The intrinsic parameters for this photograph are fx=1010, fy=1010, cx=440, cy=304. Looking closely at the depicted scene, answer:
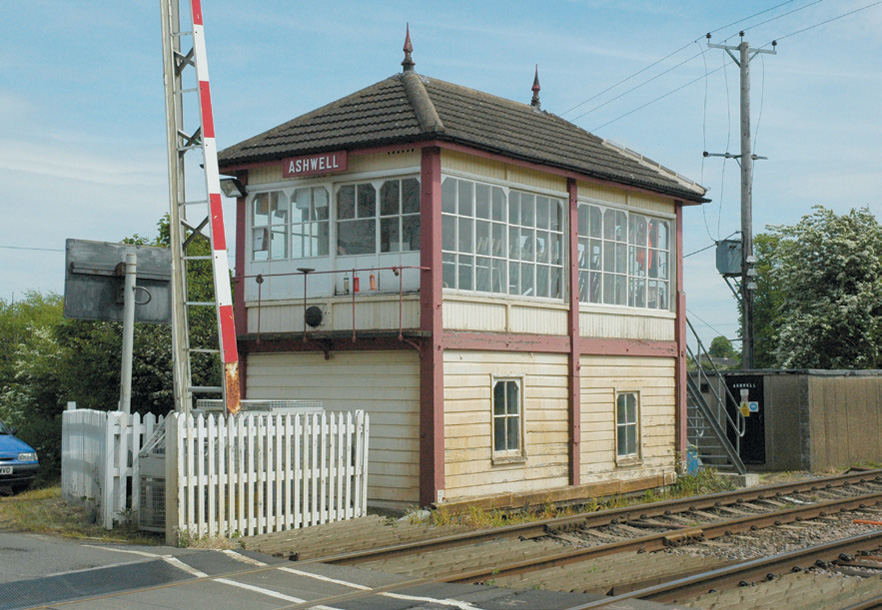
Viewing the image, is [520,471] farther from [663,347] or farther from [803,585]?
[803,585]

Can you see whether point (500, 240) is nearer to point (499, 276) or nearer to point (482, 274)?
point (499, 276)

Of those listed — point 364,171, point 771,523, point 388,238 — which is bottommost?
point 771,523

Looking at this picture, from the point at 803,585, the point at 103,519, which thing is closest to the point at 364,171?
the point at 103,519

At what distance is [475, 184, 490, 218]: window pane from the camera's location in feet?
50.0

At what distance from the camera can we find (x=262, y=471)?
12.0 metres

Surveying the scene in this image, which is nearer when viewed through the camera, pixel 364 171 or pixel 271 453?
pixel 271 453

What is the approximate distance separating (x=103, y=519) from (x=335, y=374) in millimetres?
4098

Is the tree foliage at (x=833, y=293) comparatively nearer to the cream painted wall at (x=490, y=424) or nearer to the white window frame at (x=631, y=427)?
the white window frame at (x=631, y=427)

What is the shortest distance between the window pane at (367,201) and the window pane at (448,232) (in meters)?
1.12

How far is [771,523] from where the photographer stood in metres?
13.9

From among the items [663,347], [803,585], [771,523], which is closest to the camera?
[803,585]

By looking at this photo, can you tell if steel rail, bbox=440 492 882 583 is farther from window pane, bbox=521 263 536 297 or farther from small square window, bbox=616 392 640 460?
window pane, bbox=521 263 536 297

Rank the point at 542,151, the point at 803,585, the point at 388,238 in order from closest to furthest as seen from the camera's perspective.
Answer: the point at 803,585 → the point at 388,238 → the point at 542,151

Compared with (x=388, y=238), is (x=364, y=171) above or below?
above
